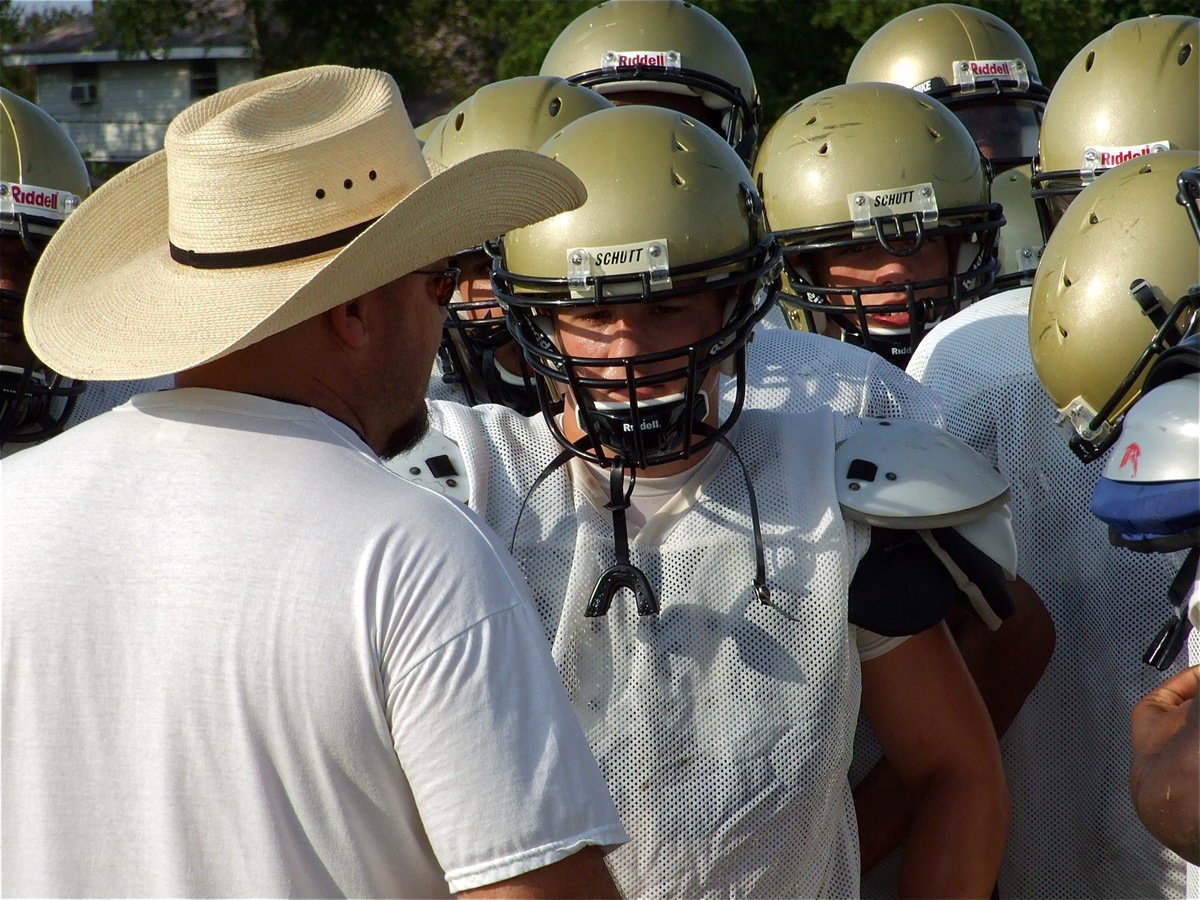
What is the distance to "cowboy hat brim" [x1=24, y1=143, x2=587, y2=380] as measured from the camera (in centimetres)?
155

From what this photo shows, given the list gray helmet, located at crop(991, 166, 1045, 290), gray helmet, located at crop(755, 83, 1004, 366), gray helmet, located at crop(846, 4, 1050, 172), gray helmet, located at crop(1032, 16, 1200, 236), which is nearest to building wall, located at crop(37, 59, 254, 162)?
gray helmet, located at crop(846, 4, 1050, 172)

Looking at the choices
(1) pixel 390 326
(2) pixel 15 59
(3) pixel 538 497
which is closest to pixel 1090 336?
(3) pixel 538 497

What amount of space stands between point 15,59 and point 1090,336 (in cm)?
2941

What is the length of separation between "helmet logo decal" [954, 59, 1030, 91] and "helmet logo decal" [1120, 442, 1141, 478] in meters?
3.26

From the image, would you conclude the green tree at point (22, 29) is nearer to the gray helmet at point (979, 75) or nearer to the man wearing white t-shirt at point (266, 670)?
the gray helmet at point (979, 75)

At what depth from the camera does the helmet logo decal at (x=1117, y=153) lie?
3.35 m

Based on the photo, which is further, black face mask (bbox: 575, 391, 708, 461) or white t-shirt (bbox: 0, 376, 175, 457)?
white t-shirt (bbox: 0, 376, 175, 457)

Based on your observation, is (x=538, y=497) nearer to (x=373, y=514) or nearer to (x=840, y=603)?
(x=840, y=603)

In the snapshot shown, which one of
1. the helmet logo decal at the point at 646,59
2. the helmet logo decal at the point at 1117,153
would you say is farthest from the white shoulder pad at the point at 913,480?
the helmet logo decal at the point at 646,59

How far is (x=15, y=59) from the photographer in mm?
28328

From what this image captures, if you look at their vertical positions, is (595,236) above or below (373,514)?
below

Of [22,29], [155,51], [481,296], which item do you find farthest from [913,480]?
[22,29]

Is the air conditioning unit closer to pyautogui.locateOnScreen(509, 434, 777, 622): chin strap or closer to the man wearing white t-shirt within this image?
pyautogui.locateOnScreen(509, 434, 777, 622): chin strap

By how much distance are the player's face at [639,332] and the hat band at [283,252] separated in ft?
2.63
